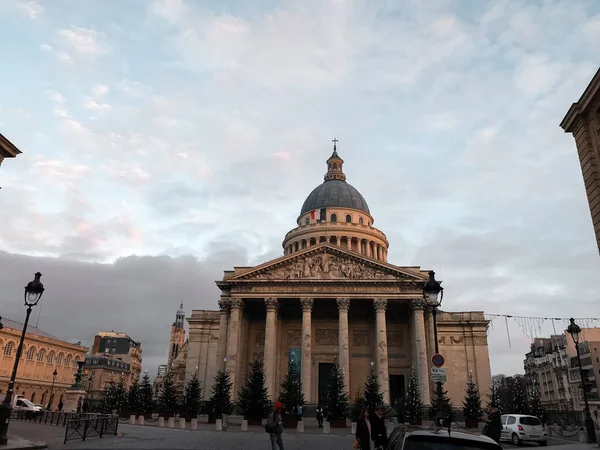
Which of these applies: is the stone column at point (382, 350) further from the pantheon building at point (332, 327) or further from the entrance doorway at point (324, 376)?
the entrance doorway at point (324, 376)

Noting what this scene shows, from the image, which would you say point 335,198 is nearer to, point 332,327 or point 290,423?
point 332,327

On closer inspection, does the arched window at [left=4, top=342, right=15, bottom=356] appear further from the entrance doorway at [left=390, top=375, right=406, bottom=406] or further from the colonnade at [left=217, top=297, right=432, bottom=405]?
the entrance doorway at [left=390, top=375, right=406, bottom=406]

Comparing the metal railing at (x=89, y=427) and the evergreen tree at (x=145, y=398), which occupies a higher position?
the evergreen tree at (x=145, y=398)

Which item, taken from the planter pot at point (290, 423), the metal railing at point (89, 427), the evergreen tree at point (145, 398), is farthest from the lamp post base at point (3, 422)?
the evergreen tree at point (145, 398)

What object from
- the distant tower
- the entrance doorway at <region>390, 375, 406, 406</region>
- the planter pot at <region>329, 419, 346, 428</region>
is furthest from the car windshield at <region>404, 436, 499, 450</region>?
the distant tower

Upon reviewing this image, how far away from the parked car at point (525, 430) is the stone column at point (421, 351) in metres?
18.8

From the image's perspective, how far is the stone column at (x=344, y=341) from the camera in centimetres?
4544

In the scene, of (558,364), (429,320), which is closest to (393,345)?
(429,320)

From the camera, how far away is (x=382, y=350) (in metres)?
45.9

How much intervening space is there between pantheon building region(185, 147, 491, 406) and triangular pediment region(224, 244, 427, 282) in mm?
104

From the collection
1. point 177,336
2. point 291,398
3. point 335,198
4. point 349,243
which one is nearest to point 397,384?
point 291,398

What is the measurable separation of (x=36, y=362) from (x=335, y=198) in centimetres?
5554

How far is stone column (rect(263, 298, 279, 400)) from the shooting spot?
4591 cm

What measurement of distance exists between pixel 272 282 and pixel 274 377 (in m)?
9.86
